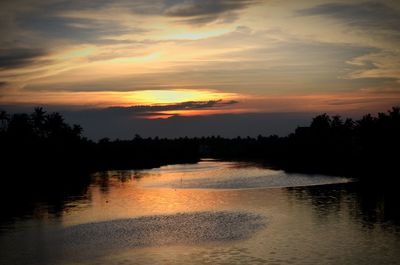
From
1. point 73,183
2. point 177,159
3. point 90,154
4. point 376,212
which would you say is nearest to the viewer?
point 376,212

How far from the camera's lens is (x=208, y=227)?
1468 inches

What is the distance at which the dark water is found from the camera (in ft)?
94.3

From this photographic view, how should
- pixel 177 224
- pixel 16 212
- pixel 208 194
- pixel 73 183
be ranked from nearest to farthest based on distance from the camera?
1. pixel 177 224
2. pixel 16 212
3. pixel 208 194
4. pixel 73 183

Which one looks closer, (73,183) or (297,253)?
(297,253)

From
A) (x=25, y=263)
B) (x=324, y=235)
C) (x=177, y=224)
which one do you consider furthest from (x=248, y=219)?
(x=25, y=263)

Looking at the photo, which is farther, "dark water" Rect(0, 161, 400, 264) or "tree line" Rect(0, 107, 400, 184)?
"tree line" Rect(0, 107, 400, 184)

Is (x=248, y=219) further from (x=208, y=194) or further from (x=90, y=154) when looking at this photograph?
(x=90, y=154)

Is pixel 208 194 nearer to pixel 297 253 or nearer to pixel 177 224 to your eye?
pixel 177 224

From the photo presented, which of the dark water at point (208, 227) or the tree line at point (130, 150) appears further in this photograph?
the tree line at point (130, 150)

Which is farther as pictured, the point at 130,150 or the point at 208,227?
the point at 130,150

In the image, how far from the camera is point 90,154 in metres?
121

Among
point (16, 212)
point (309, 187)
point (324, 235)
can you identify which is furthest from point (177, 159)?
point (324, 235)

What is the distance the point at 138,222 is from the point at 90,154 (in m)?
82.8

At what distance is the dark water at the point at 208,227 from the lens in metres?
28.7
